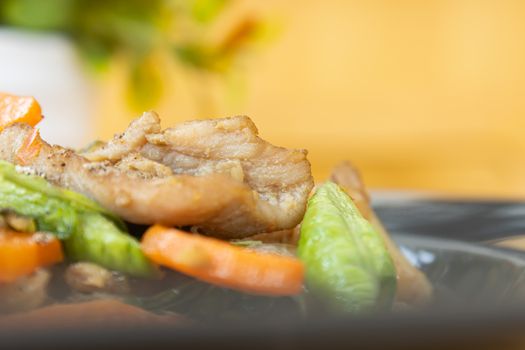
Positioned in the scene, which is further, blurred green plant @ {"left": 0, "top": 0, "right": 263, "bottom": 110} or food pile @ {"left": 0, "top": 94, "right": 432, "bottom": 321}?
blurred green plant @ {"left": 0, "top": 0, "right": 263, "bottom": 110}

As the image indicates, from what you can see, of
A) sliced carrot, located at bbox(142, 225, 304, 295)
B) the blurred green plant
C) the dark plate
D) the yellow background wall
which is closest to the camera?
the dark plate

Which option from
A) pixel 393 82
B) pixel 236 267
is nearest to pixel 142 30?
pixel 236 267

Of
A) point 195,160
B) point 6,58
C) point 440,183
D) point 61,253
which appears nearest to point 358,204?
point 195,160

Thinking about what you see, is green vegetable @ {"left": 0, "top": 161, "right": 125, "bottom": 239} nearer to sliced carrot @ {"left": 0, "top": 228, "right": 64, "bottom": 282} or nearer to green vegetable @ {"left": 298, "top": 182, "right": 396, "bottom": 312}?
sliced carrot @ {"left": 0, "top": 228, "right": 64, "bottom": 282}

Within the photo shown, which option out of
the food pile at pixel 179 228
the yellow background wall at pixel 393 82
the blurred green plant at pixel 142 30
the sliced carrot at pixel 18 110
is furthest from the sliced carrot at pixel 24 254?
the yellow background wall at pixel 393 82

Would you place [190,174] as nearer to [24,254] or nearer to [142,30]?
[24,254]

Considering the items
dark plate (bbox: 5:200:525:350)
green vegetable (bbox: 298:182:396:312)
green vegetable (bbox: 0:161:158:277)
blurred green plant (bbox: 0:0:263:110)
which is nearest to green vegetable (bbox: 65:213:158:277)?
green vegetable (bbox: 0:161:158:277)

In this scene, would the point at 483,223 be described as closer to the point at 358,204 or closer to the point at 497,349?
the point at 358,204
